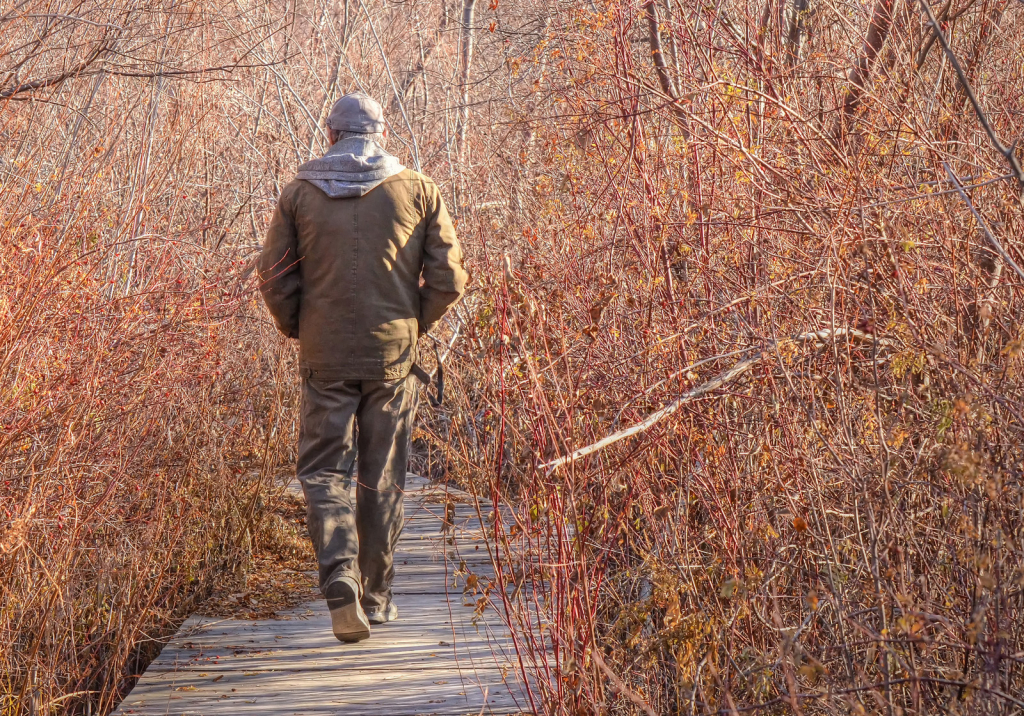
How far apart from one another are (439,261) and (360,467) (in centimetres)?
95

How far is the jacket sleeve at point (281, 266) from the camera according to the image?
15.0 feet

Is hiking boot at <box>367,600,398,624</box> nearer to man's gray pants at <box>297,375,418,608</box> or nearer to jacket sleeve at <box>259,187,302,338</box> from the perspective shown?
man's gray pants at <box>297,375,418,608</box>

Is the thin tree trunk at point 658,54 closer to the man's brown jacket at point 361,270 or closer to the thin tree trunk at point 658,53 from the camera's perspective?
the thin tree trunk at point 658,53

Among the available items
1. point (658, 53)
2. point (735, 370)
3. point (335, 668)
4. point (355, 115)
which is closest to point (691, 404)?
point (735, 370)

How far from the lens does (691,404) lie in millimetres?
3725

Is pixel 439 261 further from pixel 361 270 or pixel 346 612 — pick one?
pixel 346 612

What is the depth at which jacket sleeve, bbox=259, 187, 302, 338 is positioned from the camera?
456 centimetres

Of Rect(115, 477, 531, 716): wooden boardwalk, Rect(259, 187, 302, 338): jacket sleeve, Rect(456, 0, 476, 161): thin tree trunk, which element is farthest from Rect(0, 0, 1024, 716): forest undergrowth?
Rect(456, 0, 476, 161): thin tree trunk

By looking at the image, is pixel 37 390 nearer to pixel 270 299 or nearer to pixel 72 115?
pixel 270 299

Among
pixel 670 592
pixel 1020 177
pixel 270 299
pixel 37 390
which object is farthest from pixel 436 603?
pixel 1020 177

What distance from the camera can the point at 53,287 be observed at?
4.46 metres

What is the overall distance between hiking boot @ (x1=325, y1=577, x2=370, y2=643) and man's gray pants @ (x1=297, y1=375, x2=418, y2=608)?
191 millimetres

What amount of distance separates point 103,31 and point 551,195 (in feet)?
10.5

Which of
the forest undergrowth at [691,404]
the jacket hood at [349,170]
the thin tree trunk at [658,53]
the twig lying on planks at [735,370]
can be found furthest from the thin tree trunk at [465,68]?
the twig lying on planks at [735,370]
